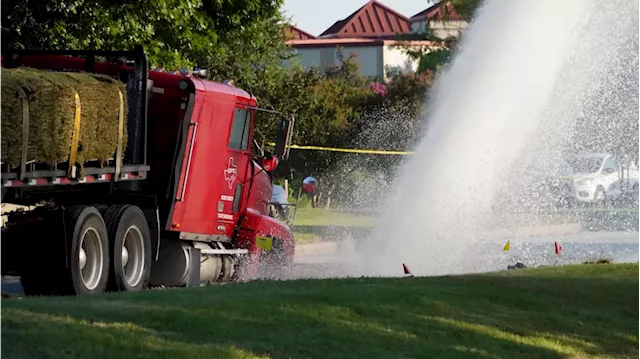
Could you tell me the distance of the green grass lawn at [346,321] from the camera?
376 inches

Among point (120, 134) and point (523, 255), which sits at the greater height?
point (120, 134)

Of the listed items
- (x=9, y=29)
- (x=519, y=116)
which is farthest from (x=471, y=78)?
(x=9, y=29)

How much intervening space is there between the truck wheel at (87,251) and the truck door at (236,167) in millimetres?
3662

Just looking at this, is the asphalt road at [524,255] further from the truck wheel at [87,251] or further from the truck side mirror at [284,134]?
the truck wheel at [87,251]

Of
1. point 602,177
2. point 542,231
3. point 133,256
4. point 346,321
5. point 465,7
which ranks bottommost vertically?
point 133,256

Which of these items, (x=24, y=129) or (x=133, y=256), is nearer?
(x=24, y=129)

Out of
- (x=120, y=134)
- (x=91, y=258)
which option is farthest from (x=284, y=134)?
(x=91, y=258)

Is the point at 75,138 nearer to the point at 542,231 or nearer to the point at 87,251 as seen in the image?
the point at 87,251

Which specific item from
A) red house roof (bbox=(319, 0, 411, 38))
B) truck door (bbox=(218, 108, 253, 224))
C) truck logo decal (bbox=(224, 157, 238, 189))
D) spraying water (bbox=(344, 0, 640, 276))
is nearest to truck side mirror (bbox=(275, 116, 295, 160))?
truck door (bbox=(218, 108, 253, 224))

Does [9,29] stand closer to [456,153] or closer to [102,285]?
[456,153]

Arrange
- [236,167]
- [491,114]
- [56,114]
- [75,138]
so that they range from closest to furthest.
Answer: [56,114]
[75,138]
[236,167]
[491,114]

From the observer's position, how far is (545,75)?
27781mm

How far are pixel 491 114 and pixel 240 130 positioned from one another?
883cm

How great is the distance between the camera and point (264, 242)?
758 inches
